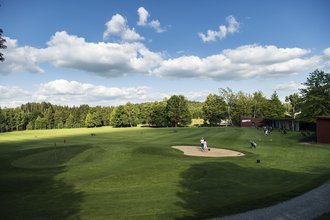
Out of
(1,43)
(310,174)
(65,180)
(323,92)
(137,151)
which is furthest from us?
(323,92)

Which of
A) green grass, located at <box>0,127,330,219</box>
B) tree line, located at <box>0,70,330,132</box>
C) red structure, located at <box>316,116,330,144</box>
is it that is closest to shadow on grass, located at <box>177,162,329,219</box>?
green grass, located at <box>0,127,330,219</box>

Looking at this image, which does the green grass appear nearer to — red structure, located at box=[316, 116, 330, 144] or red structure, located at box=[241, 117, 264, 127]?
red structure, located at box=[316, 116, 330, 144]

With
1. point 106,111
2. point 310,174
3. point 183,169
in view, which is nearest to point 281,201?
point 310,174

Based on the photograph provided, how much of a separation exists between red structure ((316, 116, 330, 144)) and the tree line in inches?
500

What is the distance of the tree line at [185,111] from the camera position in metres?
59.9

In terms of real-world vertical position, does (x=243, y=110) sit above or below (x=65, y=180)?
above

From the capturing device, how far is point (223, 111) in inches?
5032

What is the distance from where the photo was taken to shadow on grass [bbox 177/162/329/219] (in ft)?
50.2

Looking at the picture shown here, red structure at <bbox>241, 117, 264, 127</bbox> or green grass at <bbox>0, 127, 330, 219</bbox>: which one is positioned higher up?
red structure at <bbox>241, 117, 264, 127</bbox>

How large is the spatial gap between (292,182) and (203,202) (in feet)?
25.2

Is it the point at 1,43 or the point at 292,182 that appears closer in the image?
the point at 1,43

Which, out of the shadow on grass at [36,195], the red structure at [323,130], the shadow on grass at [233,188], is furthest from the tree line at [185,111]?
the shadow on grass at [36,195]

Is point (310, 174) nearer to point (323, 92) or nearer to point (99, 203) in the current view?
point (99, 203)

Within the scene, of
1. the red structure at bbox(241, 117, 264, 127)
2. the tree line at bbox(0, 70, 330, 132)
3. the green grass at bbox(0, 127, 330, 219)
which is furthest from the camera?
the red structure at bbox(241, 117, 264, 127)
